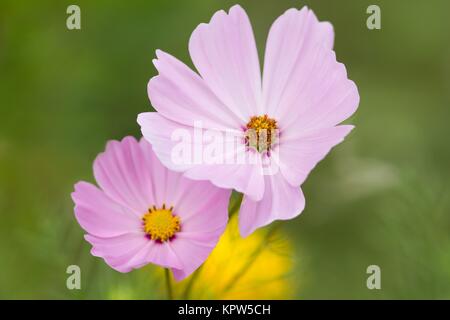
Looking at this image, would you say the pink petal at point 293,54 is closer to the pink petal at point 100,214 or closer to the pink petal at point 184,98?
the pink petal at point 184,98

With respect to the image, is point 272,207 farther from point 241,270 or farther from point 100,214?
point 241,270

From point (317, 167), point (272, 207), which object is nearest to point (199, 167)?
point (272, 207)

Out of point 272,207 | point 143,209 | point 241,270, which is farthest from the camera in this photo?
point 241,270

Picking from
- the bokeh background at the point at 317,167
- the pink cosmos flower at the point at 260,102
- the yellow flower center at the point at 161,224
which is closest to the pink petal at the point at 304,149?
the pink cosmos flower at the point at 260,102

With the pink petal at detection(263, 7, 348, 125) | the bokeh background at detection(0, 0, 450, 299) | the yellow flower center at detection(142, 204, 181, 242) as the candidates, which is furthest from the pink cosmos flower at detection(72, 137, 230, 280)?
the bokeh background at detection(0, 0, 450, 299)

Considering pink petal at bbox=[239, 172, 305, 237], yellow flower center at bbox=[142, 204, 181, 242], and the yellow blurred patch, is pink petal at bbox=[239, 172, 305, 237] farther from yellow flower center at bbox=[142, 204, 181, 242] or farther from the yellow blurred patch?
the yellow blurred patch

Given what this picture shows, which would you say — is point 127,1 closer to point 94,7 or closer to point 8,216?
point 94,7
